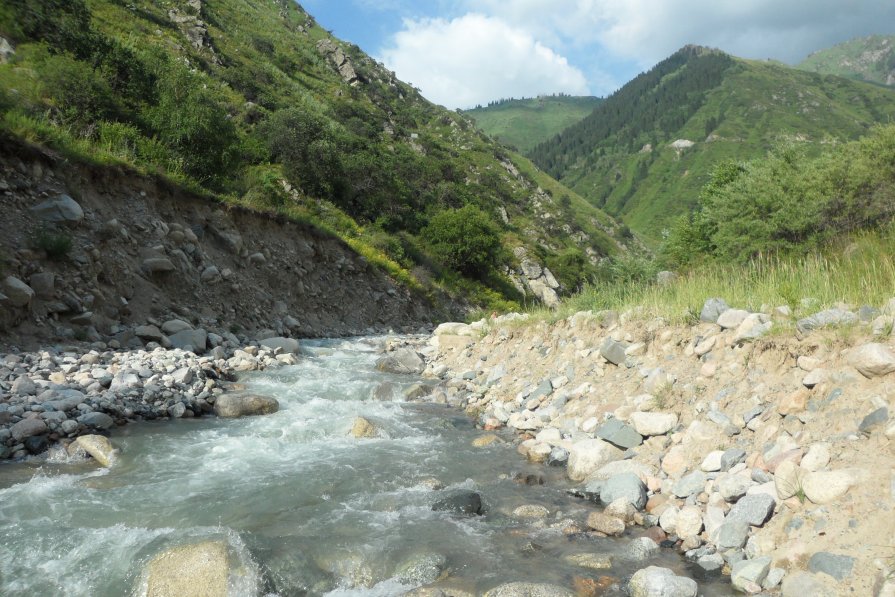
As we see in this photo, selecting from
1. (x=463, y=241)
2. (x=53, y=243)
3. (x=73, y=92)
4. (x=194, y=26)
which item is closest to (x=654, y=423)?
(x=53, y=243)

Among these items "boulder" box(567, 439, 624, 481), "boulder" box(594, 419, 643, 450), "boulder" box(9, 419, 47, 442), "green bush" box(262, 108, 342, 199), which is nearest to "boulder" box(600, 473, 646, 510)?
"boulder" box(567, 439, 624, 481)

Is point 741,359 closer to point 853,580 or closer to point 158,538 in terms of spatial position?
point 853,580

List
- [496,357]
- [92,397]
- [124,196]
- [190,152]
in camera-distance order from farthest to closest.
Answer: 1. [190,152]
2. [124,196]
3. [496,357]
4. [92,397]

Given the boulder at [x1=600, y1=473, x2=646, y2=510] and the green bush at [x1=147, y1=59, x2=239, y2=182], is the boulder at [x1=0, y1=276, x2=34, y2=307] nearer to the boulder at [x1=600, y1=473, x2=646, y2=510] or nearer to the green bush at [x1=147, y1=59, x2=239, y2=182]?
the green bush at [x1=147, y1=59, x2=239, y2=182]

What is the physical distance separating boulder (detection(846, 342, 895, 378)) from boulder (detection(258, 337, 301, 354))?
12.3 meters

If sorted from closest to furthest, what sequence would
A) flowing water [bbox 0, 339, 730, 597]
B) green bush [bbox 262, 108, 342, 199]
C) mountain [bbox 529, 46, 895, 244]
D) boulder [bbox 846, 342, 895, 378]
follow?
flowing water [bbox 0, 339, 730, 597] < boulder [bbox 846, 342, 895, 378] < green bush [bbox 262, 108, 342, 199] < mountain [bbox 529, 46, 895, 244]

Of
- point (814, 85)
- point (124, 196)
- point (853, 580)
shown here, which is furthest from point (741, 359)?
point (814, 85)

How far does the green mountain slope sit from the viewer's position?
16.6 metres

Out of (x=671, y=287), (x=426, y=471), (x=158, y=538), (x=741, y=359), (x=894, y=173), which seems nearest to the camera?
(x=158, y=538)

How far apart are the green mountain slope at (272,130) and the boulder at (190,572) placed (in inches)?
479

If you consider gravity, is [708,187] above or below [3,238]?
above

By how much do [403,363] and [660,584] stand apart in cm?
1026

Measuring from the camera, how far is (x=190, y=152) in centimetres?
1873

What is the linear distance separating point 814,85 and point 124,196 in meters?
243
